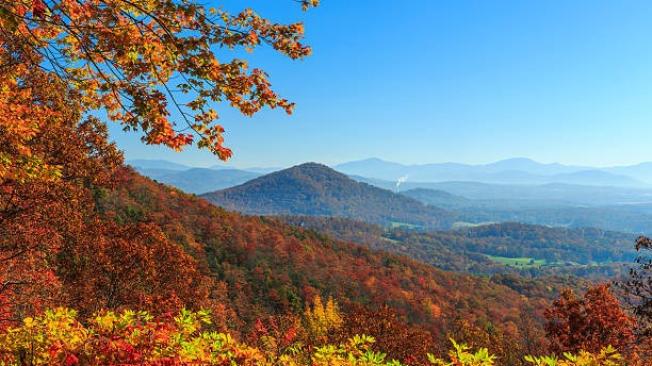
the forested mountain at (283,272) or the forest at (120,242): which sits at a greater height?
the forest at (120,242)

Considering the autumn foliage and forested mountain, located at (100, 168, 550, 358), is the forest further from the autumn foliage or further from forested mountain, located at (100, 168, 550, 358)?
forested mountain, located at (100, 168, 550, 358)

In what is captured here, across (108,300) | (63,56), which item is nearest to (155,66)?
(63,56)

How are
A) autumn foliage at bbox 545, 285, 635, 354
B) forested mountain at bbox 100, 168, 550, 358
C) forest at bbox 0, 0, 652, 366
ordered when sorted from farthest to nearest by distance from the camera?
1. forested mountain at bbox 100, 168, 550, 358
2. autumn foliage at bbox 545, 285, 635, 354
3. forest at bbox 0, 0, 652, 366

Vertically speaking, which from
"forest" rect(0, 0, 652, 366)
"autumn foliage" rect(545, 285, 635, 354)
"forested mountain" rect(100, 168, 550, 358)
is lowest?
"forested mountain" rect(100, 168, 550, 358)

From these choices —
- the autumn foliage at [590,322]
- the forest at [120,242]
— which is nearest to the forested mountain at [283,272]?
the forest at [120,242]

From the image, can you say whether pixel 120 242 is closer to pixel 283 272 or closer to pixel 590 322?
pixel 590 322

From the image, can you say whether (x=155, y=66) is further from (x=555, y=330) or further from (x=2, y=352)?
(x=555, y=330)

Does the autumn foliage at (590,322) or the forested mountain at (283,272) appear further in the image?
the forested mountain at (283,272)

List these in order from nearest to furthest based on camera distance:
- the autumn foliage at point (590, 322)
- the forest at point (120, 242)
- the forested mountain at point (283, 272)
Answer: the forest at point (120, 242)
the autumn foliage at point (590, 322)
the forested mountain at point (283, 272)

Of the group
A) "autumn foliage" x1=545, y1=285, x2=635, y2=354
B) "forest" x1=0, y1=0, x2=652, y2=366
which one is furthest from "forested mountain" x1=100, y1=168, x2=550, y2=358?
"autumn foliage" x1=545, y1=285, x2=635, y2=354

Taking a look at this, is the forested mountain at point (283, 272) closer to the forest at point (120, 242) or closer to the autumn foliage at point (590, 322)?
the forest at point (120, 242)

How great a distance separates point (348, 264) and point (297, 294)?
104 ft

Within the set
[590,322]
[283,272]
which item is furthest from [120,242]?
[283,272]

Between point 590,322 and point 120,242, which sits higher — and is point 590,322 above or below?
below
